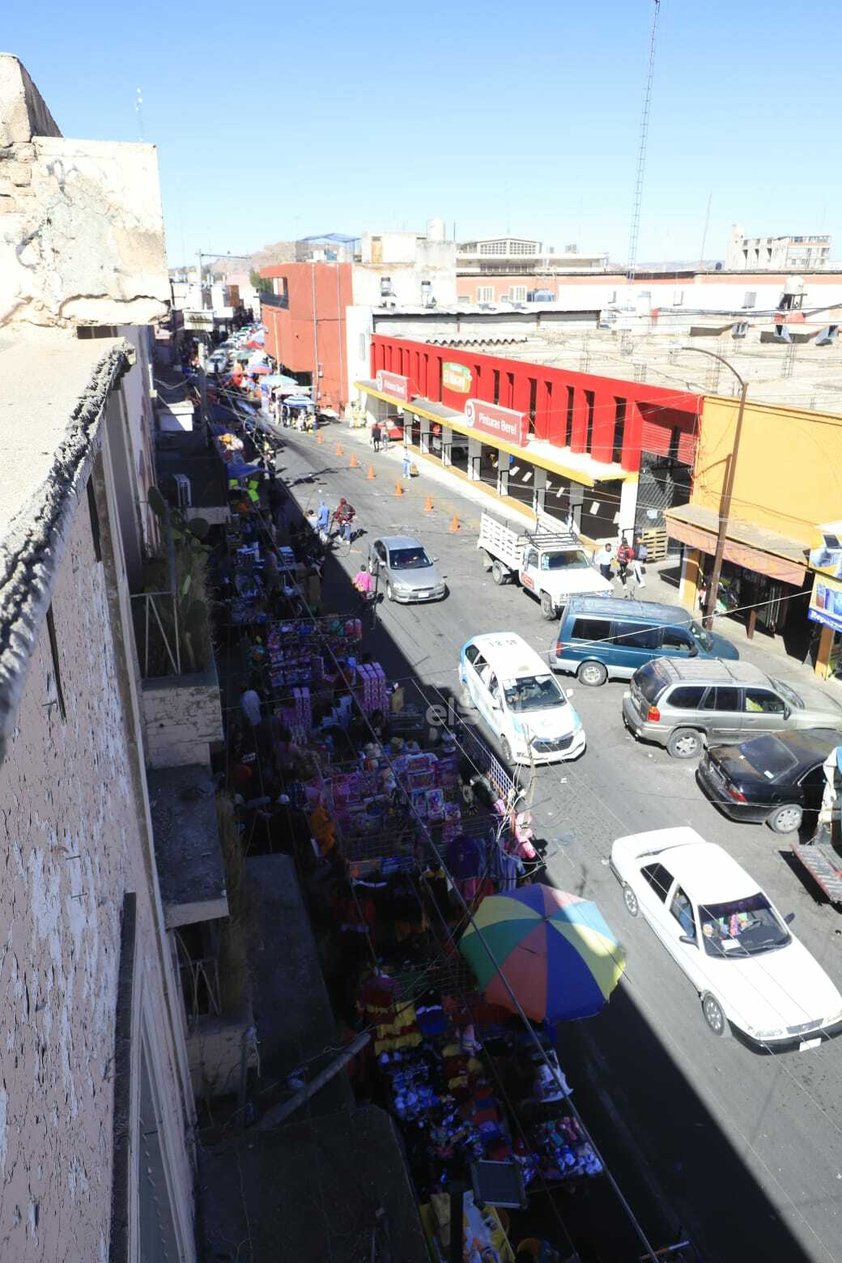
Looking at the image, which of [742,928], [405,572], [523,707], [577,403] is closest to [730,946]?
[742,928]

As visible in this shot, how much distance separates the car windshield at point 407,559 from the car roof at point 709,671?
331 inches

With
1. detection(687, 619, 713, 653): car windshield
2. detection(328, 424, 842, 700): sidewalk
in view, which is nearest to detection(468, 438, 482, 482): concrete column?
detection(328, 424, 842, 700): sidewalk

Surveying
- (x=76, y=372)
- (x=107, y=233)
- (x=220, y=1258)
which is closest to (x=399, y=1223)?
(x=220, y=1258)

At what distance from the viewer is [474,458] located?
118 ft

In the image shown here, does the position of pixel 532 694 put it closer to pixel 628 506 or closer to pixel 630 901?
pixel 630 901

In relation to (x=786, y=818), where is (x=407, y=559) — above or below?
above

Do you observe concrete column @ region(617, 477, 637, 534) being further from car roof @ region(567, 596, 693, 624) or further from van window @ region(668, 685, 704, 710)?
van window @ region(668, 685, 704, 710)

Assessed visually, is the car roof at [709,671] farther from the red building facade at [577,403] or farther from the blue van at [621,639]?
the red building facade at [577,403]

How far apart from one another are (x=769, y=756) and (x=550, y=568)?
9.54 meters

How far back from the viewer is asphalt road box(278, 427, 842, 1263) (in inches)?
303

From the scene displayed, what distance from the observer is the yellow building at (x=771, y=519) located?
58.1 feet

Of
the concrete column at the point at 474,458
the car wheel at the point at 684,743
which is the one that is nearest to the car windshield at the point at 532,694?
the car wheel at the point at 684,743

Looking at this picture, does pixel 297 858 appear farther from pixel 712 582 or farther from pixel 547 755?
pixel 712 582

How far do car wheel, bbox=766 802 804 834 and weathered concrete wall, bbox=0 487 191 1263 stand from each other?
11.8 m
